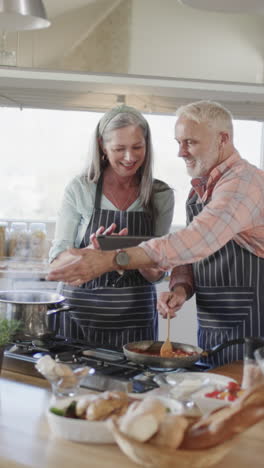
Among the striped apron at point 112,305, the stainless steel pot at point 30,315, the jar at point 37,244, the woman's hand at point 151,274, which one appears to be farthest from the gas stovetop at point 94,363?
the jar at point 37,244

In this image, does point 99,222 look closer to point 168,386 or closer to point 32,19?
point 32,19

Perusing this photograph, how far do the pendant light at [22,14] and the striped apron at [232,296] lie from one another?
1274mm

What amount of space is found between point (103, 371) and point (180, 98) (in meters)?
3.48

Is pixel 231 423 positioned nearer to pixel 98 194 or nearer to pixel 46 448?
pixel 46 448

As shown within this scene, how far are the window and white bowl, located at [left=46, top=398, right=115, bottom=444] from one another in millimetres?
3641

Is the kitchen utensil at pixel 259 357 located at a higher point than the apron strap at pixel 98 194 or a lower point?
lower

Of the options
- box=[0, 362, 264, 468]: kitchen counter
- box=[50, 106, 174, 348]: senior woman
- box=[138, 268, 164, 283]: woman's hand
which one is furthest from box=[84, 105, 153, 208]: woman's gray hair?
box=[0, 362, 264, 468]: kitchen counter

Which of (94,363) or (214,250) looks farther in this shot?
(214,250)

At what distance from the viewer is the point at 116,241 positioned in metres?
2.30

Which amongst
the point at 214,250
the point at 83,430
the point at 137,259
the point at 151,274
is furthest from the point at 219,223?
the point at 83,430

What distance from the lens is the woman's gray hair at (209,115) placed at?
7.13 feet

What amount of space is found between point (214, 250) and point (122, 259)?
0.28 metres

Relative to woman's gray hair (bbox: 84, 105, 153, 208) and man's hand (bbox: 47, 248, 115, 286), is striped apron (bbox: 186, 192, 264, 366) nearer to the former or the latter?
man's hand (bbox: 47, 248, 115, 286)

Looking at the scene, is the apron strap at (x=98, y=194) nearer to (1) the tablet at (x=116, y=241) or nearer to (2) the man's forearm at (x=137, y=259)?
(1) the tablet at (x=116, y=241)
